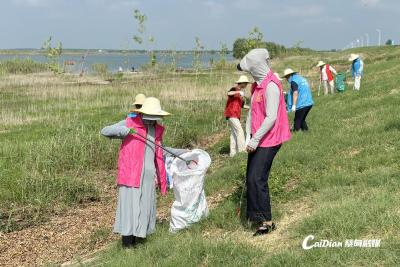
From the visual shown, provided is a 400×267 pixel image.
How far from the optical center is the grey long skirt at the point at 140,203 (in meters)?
5.05

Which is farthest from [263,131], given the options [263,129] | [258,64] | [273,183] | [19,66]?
[19,66]

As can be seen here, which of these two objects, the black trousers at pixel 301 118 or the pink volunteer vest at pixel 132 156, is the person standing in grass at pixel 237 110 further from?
the pink volunteer vest at pixel 132 156

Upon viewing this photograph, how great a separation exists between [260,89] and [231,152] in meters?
5.92

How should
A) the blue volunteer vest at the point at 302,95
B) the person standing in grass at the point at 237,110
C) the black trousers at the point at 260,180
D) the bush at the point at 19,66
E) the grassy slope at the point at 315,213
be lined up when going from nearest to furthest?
the grassy slope at the point at 315,213, the black trousers at the point at 260,180, the blue volunteer vest at the point at 302,95, the person standing in grass at the point at 237,110, the bush at the point at 19,66

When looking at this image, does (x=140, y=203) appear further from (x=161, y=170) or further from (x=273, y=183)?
(x=273, y=183)

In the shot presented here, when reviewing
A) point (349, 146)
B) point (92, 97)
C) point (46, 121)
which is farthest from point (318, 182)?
point (92, 97)

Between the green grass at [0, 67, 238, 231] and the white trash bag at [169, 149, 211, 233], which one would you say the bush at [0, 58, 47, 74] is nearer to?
the green grass at [0, 67, 238, 231]

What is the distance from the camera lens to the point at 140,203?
16.8 feet

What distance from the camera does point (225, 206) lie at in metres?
5.87

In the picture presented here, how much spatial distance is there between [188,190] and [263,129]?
129cm

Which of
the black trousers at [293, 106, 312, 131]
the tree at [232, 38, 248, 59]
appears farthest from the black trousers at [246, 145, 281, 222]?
the tree at [232, 38, 248, 59]

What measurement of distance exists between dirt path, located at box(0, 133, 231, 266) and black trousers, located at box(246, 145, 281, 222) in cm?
173

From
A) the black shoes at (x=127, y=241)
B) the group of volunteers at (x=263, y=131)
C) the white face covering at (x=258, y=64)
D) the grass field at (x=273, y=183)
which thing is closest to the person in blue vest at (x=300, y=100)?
the grass field at (x=273, y=183)

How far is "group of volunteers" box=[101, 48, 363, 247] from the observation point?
4.70m
